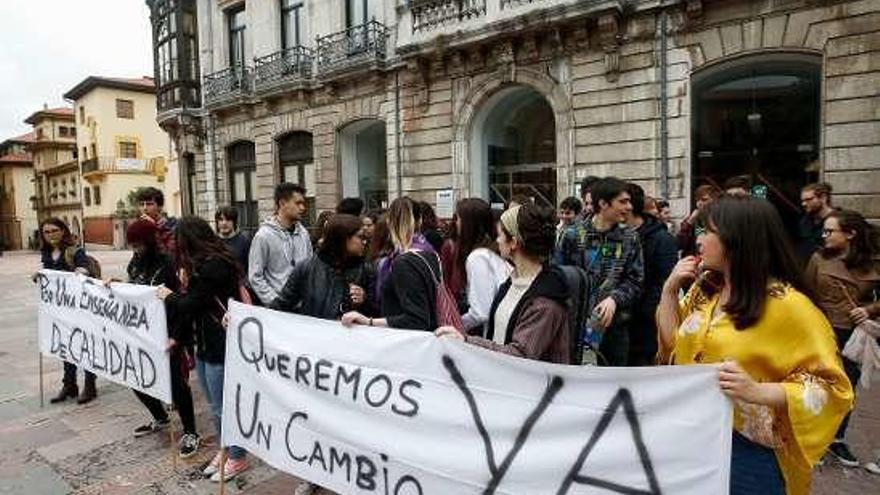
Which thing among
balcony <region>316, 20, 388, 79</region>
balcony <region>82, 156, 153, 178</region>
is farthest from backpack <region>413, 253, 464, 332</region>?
balcony <region>82, 156, 153, 178</region>

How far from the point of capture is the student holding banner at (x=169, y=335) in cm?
417

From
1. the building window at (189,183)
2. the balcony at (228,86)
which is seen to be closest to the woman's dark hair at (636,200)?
the balcony at (228,86)

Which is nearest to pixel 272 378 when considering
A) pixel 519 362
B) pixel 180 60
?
pixel 519 362

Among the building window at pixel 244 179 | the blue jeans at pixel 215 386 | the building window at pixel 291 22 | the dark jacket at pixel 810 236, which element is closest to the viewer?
the blue jeans at pixel 215 386

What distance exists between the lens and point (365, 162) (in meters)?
16.3

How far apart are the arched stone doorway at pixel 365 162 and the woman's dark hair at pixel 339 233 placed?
12.4 metres

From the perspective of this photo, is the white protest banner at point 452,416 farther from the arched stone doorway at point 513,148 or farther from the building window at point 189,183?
the building window at point 189,183

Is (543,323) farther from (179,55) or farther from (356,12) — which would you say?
(179,55)

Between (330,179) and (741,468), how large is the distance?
14.7 m

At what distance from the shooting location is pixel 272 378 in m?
3.10

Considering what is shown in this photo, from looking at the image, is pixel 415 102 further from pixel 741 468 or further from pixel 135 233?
pixel 741 468

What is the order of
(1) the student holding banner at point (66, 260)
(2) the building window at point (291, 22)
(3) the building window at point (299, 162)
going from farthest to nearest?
1. (2) the building window at point (291, 22)
2. (3) the building window at point (299, 162)
3. (1) the student holding banner at point (66, 260)

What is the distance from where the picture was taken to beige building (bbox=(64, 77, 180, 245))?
145 feet

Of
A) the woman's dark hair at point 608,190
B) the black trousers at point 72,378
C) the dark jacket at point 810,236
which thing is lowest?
the black trousers at point 72,378
